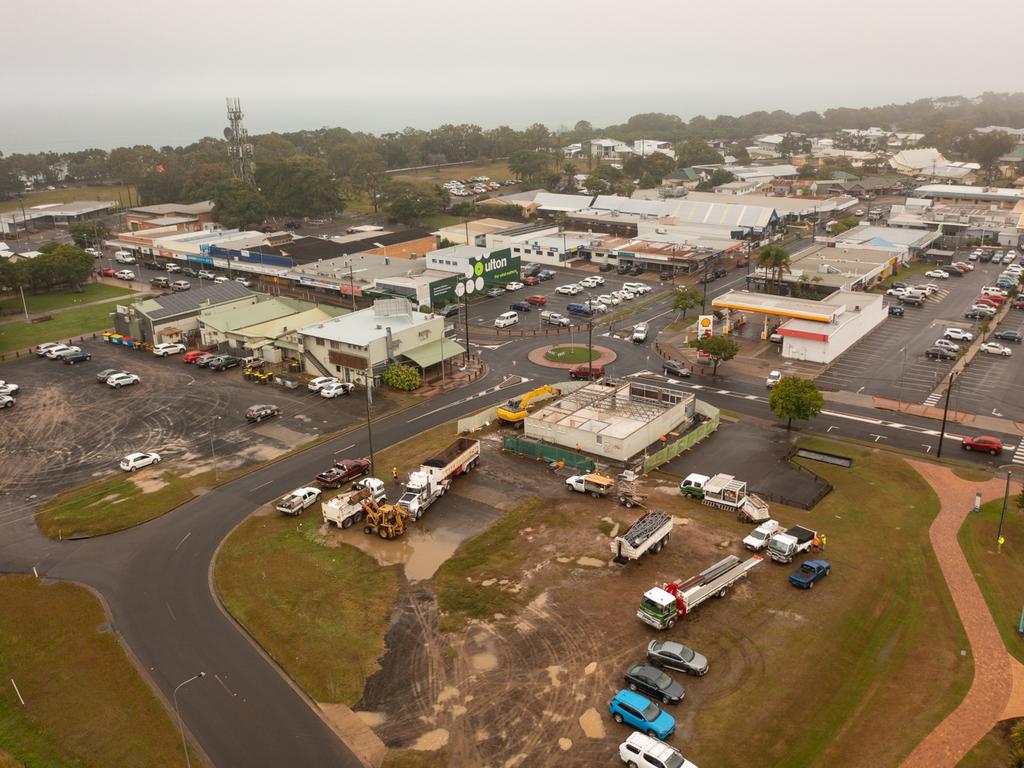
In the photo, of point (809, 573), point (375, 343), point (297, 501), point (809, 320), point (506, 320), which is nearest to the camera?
point (809, 573)

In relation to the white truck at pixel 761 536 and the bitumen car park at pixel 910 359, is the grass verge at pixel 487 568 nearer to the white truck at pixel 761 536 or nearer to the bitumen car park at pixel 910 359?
the white truck at pixel 761 536

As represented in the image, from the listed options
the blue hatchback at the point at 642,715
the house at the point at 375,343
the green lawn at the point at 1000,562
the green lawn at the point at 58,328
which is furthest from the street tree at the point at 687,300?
the green lawn at the point at 58,328

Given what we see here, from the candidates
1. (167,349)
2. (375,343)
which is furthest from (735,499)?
(167,349)

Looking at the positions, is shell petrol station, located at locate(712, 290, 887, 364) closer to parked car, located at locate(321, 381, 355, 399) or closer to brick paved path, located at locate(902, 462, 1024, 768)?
brick paved path, located at locate(902, 462, 1024, 768)

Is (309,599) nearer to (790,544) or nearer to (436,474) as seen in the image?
(436,474)

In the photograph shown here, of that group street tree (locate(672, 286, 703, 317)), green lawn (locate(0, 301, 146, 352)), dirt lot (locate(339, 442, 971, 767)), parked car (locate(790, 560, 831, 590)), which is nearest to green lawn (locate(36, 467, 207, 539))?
dirt lot (locate(339, 442, 971, 767))

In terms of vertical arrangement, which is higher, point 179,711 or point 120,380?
point 120,380
